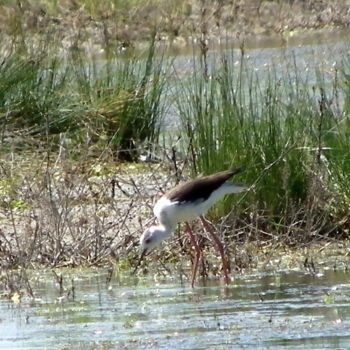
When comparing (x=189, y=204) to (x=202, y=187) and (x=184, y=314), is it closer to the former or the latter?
(x=202, y=187)

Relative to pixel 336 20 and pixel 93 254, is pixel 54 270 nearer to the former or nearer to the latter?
pixel 93 254

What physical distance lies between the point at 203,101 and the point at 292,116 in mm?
1332

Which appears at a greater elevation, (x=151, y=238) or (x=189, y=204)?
(x=189, y=204)

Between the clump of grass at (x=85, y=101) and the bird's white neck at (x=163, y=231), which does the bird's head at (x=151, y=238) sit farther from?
the clump of grass at (x=85, y=101)

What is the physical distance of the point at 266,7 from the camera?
1137 inches

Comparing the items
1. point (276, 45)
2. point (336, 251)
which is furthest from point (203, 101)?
point (276, 45)

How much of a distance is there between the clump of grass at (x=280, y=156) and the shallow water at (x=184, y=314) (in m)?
1.06

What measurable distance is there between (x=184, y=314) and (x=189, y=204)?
1.51 m

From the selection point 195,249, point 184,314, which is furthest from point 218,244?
point 184,314

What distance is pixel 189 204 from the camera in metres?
8.80

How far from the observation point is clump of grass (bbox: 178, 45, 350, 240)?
9.54m

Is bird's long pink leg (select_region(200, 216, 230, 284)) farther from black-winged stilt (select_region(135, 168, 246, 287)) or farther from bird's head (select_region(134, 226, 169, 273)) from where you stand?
bird's head (select_region(134, 226, 169, 273))

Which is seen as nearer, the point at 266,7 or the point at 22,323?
the point at 22,323

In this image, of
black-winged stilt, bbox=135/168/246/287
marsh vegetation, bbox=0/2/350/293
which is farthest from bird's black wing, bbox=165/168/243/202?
marsh vegetation, bbox=0/2/350/293
